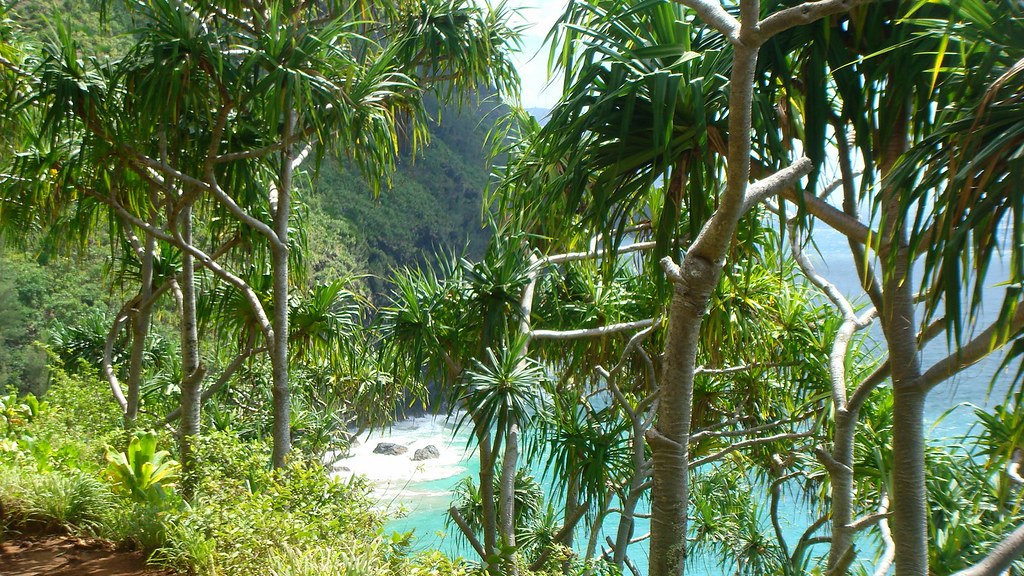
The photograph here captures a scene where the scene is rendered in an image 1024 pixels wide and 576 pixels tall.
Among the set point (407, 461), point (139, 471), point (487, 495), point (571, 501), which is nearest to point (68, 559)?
Result: point (139, 471)

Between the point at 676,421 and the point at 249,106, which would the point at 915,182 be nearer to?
the point at 676,421

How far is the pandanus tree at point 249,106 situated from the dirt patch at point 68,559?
1.04 m

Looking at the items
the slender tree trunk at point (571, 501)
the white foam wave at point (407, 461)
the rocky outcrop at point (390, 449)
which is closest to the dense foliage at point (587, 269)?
the slender tree trunk at point (571, 501)

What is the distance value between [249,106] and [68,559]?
265cm

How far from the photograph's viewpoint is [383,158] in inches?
153

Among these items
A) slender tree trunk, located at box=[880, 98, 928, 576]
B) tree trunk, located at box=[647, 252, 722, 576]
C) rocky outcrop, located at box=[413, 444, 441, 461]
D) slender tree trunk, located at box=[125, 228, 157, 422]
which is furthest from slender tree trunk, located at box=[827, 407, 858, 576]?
rocky outcrop, located at box=[413, 444, 441, 461]

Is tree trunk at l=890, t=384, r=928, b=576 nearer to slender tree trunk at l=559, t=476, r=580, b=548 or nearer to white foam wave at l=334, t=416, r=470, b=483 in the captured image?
slender tree trunk at l=559, t=476, r=580, b=548

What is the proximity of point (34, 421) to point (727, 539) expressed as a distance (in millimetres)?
4769

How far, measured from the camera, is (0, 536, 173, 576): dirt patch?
8.52 feet

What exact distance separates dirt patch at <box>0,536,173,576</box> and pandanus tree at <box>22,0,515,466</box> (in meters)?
1.04

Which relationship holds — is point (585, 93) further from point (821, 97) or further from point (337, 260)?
point (337, 260)

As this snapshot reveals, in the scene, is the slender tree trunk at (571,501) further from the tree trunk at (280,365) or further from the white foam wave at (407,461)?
the white foam wave at (407,461)

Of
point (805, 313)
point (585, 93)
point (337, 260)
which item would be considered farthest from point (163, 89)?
point (337, 260)

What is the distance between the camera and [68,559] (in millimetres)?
2748
